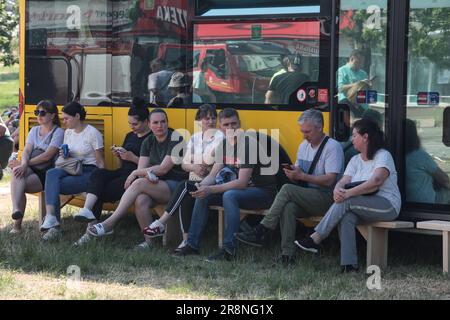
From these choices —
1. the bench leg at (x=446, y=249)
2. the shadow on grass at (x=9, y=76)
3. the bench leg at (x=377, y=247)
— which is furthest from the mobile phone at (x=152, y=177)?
the shadow on grass at (x=9, y=76)

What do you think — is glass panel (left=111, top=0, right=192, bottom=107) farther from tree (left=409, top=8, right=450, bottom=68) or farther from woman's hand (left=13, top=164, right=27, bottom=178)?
tree (left=409, top=8, right=450, bottom=68)

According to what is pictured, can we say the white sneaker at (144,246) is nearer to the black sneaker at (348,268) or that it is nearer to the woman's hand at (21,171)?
the woman's hand at (21,171)

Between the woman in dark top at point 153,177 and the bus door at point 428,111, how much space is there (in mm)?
1965

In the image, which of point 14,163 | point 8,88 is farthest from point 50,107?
point 8,88

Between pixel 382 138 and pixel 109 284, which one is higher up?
pixel 382 138

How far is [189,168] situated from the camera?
7520 millimetres

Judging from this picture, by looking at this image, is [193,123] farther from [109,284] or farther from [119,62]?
[109,284]

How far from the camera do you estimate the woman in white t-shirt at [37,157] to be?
27.0 feet

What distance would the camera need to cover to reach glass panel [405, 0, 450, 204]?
21.3 ft

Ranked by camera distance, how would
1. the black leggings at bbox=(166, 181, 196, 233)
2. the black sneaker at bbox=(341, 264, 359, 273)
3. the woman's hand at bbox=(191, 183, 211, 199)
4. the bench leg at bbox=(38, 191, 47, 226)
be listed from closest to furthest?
the black sneaker at bbox=(341, 264, 359, 273)
the woman's hand at bbox=(191, 183, 211, 199)
the black leggings at bbox=(166, 181, 196, 233)
the bench leg at bbox=(38, 191, 47, 226)

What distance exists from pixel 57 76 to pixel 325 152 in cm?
289

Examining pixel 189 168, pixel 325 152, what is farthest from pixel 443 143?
pixel 189 168

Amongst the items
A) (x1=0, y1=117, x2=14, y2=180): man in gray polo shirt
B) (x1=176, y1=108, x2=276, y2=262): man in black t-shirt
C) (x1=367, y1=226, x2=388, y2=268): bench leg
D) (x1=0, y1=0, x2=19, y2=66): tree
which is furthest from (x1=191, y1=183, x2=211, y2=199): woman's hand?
(x1=0, y1=0, x2=19, y2=66): tree

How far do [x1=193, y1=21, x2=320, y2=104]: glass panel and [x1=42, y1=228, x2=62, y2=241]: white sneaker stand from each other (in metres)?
1.71
